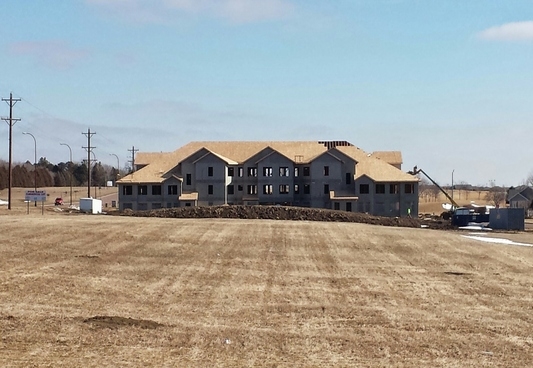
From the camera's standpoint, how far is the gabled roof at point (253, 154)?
90312mm

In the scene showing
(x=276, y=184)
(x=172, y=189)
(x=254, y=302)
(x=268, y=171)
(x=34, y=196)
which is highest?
(x=268, y=171)

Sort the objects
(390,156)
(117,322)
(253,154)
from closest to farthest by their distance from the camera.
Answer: (117,322) → (253,154) → (390,156)

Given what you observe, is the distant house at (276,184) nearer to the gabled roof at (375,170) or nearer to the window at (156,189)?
the window at (156,189)

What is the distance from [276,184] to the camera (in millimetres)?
89750

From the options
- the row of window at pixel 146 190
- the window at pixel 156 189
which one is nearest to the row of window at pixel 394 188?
the row of window at pixel 146 190

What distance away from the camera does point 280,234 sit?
1673 inches

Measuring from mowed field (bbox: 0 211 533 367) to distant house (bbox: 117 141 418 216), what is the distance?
49628mm

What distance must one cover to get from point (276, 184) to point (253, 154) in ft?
23.0

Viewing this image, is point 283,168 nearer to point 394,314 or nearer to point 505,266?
point 505,266

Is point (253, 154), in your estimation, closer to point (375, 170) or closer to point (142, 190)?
point (142, 190)

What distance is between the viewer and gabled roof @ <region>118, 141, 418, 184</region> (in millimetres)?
90312

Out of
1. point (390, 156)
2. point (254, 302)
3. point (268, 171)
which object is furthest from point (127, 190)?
point (254, 302)

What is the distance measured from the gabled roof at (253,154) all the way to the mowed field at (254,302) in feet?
168

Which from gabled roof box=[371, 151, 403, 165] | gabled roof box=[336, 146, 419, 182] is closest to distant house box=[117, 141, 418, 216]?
gabled roof box=[336, 146, 419, 182]
